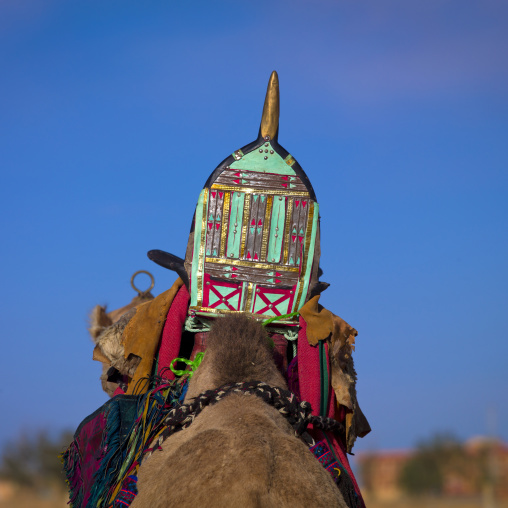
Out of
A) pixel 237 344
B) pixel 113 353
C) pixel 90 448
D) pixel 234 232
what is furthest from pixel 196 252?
pixel 90 448

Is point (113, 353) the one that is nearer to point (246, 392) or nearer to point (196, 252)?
point (196, 252)

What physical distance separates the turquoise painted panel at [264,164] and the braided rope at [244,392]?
4.49 feet

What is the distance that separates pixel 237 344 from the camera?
4.00m

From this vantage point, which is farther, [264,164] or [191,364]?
[264,164]

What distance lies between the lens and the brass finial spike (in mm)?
4695

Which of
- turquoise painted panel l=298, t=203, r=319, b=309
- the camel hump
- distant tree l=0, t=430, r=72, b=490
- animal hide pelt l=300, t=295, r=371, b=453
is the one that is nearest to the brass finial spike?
turquoise painted panel l=298, t=203, r=319, b=309

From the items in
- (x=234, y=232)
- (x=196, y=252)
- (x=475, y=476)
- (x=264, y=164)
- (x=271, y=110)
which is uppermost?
(x=271, y=110)

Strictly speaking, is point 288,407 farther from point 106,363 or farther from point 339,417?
point 106,363

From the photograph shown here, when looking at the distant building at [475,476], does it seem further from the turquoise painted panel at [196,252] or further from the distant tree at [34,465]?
the turquoise painted panel at [196,252]

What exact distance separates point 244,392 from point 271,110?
5.94ft

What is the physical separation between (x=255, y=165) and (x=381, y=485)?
4210 centimetres

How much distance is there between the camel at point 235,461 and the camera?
3.08 m

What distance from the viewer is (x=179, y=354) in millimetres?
4727

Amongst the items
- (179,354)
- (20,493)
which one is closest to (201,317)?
(179,354)
